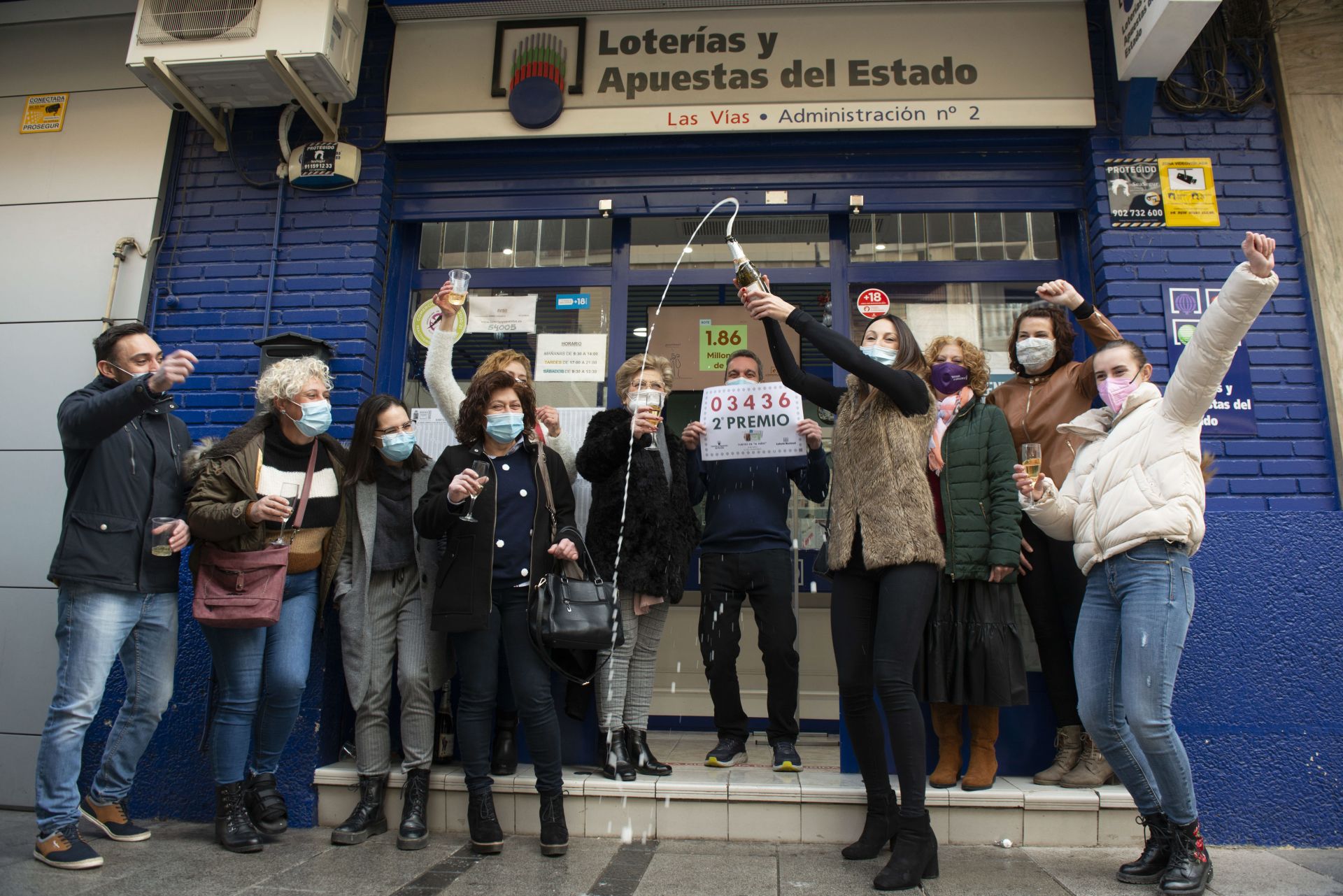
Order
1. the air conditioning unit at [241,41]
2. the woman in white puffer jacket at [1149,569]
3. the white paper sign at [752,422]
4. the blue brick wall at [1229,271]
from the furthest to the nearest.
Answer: the air conditioning unit at [241,41], the blue brick wall at [1229,271], the white paper sign at [752,422], the woman in white puffer jacket at [1149,569]

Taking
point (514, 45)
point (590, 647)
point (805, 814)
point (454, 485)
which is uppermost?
point (514, 45)

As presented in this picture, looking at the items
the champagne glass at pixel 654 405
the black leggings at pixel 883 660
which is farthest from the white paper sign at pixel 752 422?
the black leggings at pixel 883 660

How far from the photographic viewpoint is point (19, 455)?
4.92 meters

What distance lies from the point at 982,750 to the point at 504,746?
2.10 metres

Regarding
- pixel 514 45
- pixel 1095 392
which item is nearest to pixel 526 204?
pixel 514 45

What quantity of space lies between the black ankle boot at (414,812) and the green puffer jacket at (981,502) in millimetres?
2388

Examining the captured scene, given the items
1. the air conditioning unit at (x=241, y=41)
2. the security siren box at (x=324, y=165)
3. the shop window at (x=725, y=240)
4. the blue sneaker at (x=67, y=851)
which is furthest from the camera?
the shop window at (x=725, y=240)

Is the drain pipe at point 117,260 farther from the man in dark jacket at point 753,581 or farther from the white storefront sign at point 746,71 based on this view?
the man in dark jacket at point 753,581

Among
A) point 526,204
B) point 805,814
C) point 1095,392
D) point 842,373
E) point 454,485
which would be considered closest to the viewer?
point 454,485

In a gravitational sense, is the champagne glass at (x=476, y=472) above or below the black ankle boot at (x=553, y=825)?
above

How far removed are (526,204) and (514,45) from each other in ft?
3.13

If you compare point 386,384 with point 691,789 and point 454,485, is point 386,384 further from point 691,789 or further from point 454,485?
point 691,789

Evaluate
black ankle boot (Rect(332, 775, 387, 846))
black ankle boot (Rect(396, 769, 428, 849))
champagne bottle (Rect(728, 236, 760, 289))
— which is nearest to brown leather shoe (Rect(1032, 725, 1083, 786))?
champagne bottle (Rect(728, 236, 760, 289))

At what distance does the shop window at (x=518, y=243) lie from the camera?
5.16 meters
